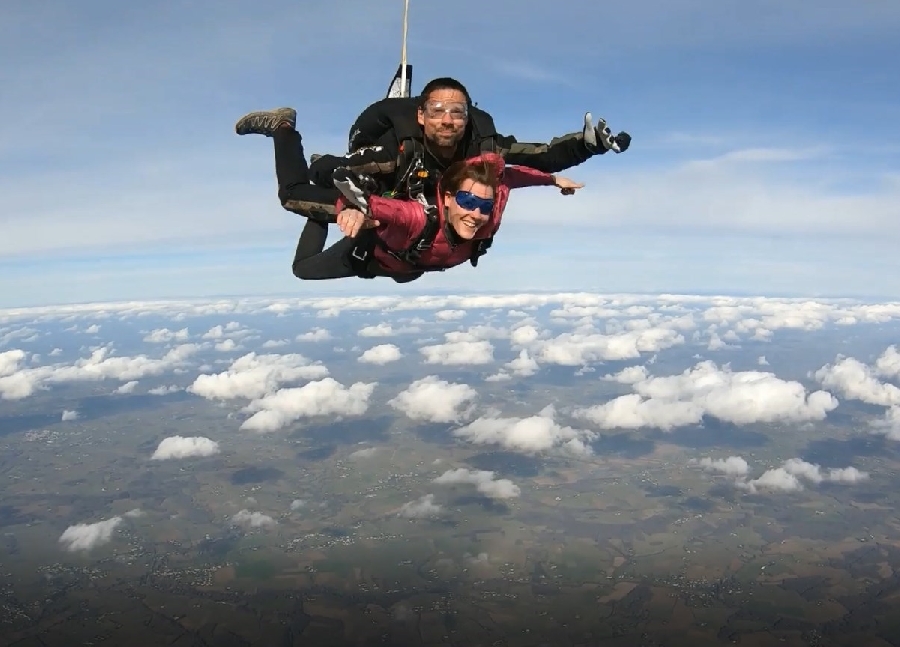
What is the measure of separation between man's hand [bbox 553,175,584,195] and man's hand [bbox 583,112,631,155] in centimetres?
54

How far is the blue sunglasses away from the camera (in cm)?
331

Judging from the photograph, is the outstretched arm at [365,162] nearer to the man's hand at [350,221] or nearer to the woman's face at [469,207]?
the woman's face at [469,207]

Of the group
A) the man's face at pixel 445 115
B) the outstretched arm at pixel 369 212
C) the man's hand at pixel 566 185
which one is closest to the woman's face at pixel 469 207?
the outstretched arm at pixel 369 212

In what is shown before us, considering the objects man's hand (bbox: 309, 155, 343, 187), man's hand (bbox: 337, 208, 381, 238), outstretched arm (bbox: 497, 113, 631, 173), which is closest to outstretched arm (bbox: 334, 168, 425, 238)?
man's hand (bbox: 337, 208, 381, 238)

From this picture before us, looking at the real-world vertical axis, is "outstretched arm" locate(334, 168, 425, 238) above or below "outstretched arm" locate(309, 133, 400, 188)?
below

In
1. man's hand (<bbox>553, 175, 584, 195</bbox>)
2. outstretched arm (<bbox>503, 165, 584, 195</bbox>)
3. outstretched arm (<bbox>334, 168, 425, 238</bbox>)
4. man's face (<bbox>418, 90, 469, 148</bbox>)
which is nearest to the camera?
outstretched arm (<bbox>334, 168, 425, 238</bbox>)

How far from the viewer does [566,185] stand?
4.36 metres

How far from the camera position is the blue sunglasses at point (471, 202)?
331 centimetres

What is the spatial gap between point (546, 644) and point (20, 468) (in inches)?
6573

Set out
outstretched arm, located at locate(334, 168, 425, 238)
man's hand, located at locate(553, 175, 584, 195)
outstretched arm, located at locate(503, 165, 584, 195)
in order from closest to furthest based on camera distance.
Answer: outstretched arm, located at locate(334, 168, 425, 238) → outstretched arm, located at locate(503, 165, 584, 195) → man's hand, located at locate(553, 175, 584, 195)

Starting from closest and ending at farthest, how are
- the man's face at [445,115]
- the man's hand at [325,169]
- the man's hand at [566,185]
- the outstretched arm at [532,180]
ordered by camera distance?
the man's hand at [325,169] < the man's face at [445,115] < the outstretched arm at [532,180] < the man's hand at [566,185]

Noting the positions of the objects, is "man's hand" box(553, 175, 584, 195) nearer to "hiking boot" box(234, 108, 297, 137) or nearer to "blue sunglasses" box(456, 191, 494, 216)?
"blue sunglasses" box(456, 191, 494, 216)

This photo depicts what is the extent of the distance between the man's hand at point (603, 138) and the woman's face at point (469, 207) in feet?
3.21

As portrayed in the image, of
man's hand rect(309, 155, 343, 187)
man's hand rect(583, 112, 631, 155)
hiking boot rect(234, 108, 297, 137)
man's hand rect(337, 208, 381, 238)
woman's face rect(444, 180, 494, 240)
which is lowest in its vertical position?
man's hand rect(337, 208, 381, 238)
